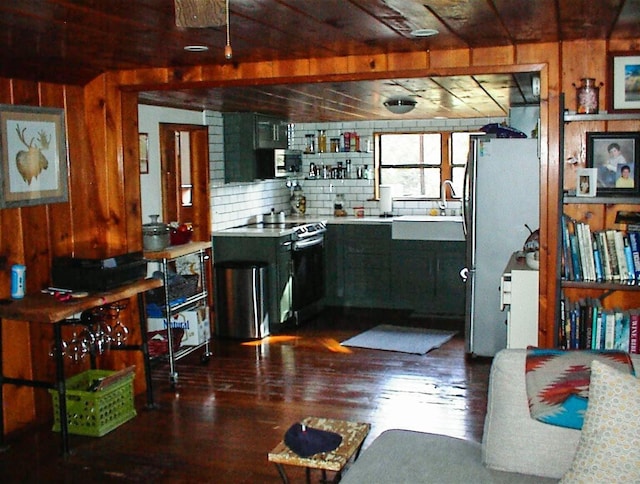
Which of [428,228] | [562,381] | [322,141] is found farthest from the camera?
[322,141]

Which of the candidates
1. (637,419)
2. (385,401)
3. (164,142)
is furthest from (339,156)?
(637,419)

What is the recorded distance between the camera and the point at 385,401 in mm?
4875

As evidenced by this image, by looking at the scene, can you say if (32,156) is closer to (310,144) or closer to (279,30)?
(279,30)

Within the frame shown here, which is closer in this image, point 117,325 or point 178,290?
point 117,325

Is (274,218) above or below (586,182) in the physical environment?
below

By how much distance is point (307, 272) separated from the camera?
7.50 meters

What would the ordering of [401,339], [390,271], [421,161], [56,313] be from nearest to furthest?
1. [56,313]
2. [401,339]
3. [390,271]
4. [421,161]

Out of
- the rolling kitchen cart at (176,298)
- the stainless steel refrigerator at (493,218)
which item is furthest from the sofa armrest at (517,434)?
the stainless steel refrigerator at (493,218)

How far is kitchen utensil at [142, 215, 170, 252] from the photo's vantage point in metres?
5.38

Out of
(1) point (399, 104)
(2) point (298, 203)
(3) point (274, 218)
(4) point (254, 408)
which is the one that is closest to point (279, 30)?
(4) point (254, 408)

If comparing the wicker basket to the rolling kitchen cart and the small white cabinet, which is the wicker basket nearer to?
the rolling kitchen cart

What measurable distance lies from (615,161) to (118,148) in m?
2.96

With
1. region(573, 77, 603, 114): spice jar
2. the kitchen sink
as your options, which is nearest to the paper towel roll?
the kitchen sink

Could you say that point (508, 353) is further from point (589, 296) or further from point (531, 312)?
point (531, 312)
